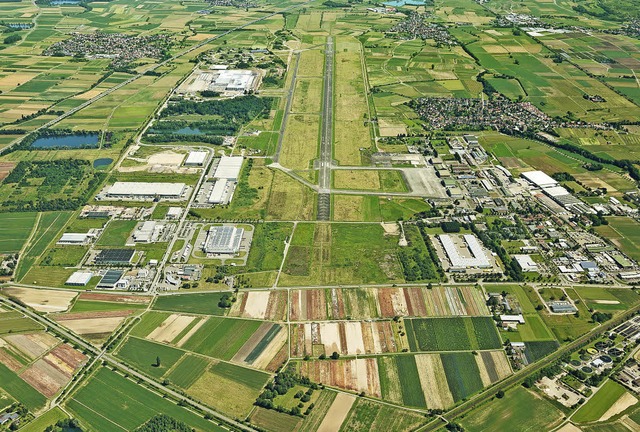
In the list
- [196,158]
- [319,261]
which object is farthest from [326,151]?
[319,261]

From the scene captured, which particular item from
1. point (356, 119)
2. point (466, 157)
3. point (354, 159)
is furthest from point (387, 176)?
point (356, 119)

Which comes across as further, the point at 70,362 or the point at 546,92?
the point at 546,92

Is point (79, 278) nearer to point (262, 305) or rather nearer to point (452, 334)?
point (262, 305)

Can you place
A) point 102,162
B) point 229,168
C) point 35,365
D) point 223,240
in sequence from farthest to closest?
point 102,162, point 229,168, point 223,240, point 35,365

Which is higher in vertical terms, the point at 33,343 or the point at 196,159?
the point at 196,159

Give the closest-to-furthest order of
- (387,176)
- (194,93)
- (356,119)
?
(387,176), (356,119), (194,93)

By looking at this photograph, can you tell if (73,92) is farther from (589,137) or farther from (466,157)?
(589,137)

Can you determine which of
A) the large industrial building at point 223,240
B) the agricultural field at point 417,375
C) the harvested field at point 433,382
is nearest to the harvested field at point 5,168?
the large industrial building at point 223,240
